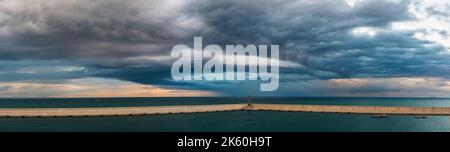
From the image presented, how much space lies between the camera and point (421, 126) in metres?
65.8

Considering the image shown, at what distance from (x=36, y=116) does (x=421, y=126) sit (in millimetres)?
80472

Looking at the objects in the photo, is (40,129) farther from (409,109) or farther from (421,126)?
(409,109)

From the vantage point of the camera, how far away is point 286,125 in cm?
Answer: 6650
